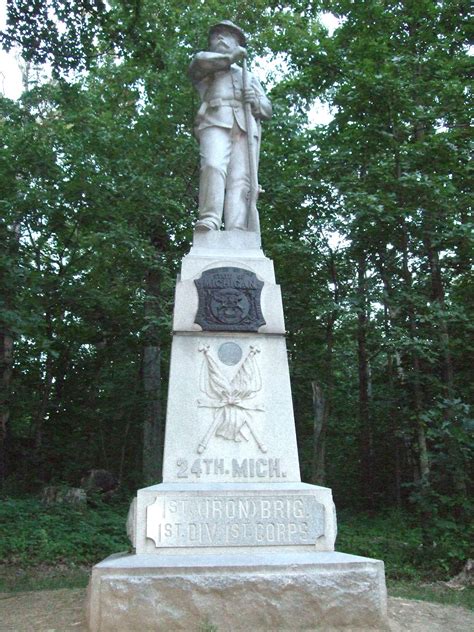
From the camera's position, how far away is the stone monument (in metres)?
4.34

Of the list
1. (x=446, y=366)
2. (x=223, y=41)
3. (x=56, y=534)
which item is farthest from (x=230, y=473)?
(x=446, y=366)

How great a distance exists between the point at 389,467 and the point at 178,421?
9478 mm

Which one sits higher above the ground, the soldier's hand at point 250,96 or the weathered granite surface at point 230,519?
the soldier's hand at point 250,96

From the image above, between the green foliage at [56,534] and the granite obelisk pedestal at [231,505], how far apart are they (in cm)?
414

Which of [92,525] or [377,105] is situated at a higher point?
[377,105]

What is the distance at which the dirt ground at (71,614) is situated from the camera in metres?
4.72

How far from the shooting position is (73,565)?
8461 millimetres

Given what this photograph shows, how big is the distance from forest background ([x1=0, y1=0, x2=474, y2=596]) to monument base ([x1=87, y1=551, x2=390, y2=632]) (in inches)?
158

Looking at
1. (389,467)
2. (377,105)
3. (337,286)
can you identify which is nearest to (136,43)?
(377,105)

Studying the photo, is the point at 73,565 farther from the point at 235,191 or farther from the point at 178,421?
the point at 235,191

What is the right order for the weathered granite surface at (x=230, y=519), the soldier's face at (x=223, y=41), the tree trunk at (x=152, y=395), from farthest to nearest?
the tree trunk at (x=152, y=395), the soldier's face at (x=223, y=41), the weathered granite surface at (x=230, y=519)

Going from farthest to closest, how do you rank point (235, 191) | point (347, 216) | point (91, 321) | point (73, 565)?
point (91, 321), point (347, 216), point (73, 565), point (235, 191)

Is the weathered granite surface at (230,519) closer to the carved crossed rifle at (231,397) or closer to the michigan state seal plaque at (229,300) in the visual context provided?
the carved crossed rifle at (231,397)

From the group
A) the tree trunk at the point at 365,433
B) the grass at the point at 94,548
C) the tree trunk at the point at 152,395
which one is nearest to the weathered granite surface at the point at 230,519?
the grass at the point at 94,548
